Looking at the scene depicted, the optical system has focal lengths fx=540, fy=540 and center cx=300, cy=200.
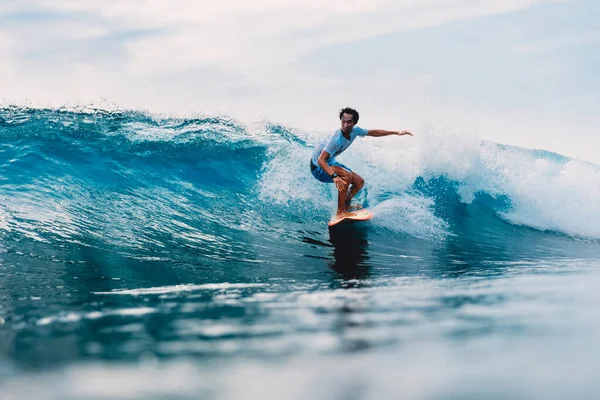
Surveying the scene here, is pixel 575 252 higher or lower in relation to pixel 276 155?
lower

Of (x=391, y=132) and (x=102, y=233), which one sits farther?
(x=391, y=132)

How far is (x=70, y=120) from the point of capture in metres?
13.2

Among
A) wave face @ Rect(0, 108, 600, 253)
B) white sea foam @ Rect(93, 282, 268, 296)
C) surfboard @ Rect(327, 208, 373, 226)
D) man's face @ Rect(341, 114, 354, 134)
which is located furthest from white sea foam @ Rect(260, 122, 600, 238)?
white sea foam @ Rect(93, 282, 268, 296)

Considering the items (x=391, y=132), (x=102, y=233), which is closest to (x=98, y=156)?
(x=102, y=233)

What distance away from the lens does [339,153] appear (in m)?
7.66

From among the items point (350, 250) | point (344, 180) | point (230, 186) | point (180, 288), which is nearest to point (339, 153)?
point (344, 180)

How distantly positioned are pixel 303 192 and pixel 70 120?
6.78 metres

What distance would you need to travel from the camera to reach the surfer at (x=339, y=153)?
7184 millimetres

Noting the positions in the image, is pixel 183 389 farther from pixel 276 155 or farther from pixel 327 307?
pixel 276 155

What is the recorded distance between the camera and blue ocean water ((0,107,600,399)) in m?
2.27

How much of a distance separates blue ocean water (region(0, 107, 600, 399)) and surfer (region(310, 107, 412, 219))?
632 millimetres

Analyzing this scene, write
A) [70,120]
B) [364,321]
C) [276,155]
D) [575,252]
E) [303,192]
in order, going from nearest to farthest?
[364,321]
[575,252]
[303,192]
[276,155]
[70,120]

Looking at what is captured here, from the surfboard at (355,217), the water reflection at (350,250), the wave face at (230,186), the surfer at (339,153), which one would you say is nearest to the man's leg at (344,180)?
the surfer at (339,153)

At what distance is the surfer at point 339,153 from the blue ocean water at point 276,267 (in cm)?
63
